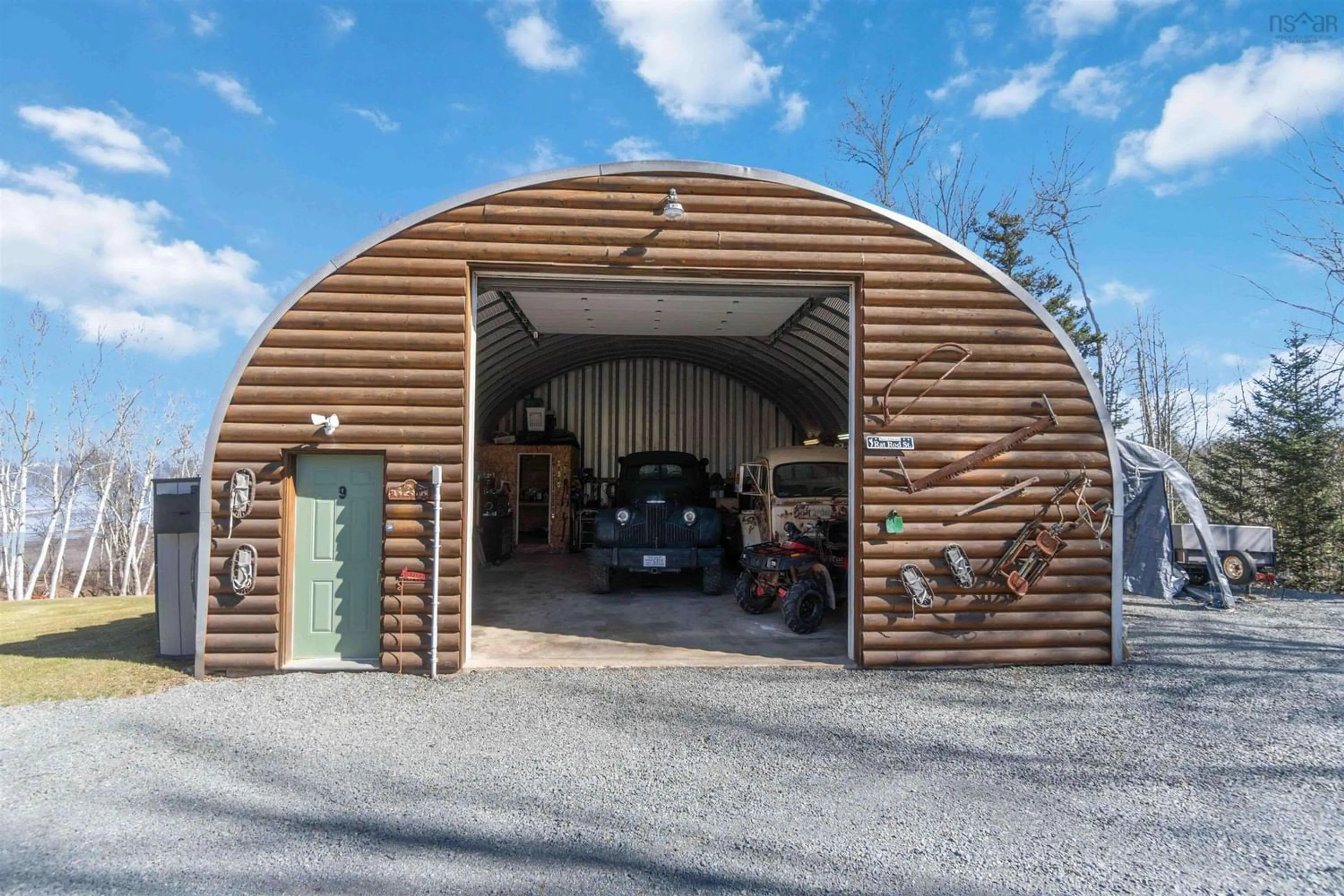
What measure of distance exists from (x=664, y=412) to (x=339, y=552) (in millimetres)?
10119

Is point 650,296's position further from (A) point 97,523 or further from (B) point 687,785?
(A) point 97,523

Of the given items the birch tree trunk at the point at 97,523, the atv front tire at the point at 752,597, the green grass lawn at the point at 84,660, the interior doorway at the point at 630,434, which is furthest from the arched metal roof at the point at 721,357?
the birch tree trunk at the point at 97,523

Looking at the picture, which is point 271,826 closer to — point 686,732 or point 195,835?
point 195,835

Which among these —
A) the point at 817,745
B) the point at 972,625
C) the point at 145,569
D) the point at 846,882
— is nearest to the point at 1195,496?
the point at 972,625

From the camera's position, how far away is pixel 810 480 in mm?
9562

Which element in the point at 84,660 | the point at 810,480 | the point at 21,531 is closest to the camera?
the point at 84,660

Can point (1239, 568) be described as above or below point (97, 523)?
above

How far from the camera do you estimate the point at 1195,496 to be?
9.98m

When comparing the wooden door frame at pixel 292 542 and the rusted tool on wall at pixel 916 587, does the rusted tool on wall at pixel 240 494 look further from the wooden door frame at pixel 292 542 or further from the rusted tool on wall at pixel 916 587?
the rusted tool on wall at pixel 916 587

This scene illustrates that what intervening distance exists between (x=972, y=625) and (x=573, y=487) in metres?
9.68

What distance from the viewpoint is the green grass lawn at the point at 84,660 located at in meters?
5.52

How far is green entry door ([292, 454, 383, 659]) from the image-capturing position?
608cm

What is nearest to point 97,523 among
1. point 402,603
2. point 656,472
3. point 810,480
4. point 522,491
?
point 522,491

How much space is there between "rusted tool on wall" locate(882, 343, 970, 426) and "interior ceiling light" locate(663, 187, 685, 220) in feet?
7.81
